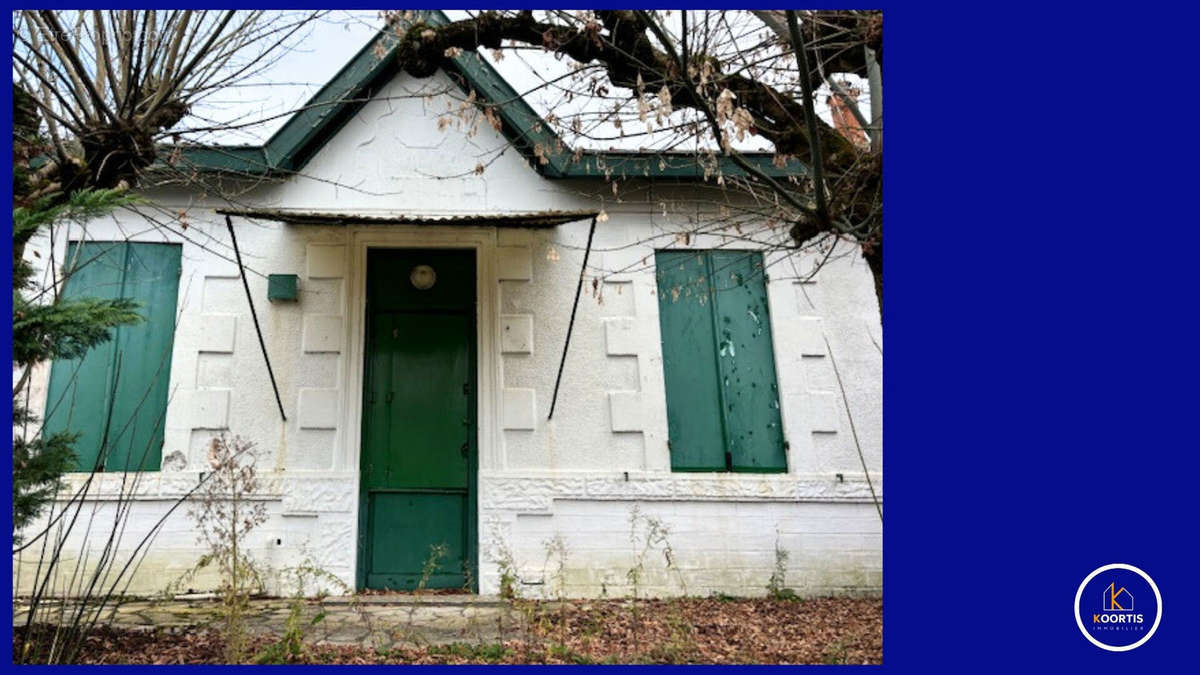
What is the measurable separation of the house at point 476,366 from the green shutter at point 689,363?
0.07 feet

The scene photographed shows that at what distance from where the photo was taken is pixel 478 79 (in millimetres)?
6723

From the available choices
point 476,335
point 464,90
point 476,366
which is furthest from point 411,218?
point 464,90

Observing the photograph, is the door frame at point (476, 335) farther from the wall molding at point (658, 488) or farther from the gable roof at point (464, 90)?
the gable roof at point (464, 90)

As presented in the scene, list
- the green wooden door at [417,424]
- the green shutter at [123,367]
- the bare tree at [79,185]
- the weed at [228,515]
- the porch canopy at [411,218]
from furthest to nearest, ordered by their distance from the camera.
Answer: the green wooden door at [417,424], the green shutter at [123,367], the porch canopy at [411,218], the weed at [228,515], the bare tree at [79,185]

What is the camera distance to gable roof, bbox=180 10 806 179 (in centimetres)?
656

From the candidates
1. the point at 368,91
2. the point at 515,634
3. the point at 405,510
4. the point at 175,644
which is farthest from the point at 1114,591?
the point at 368,91

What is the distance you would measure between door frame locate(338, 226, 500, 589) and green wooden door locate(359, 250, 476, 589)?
64 millimetres

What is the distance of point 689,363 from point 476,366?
1.69m

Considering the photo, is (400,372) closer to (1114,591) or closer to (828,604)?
(828,604)

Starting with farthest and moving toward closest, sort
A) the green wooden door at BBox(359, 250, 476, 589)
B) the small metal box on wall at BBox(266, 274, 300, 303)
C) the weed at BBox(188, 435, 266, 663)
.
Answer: the small metal box on wall at BBox(266, 274, 300, 303)
the green wooden door at BBox(359, 250, 476, 589)
the weed at BBox(188, 435, 266, 663)

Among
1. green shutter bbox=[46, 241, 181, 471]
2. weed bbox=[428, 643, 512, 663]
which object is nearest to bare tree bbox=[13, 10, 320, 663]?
green shutter bbox=[46, 241, 181, 471]

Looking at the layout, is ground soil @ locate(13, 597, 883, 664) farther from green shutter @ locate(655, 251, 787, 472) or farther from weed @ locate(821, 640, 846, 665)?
green shutter @ locate(655, 251, 787, 472)

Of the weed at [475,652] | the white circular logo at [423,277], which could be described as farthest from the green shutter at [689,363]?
the weed at [475,652]

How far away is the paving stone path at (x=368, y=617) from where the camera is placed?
193 inches
